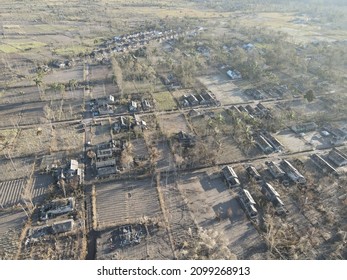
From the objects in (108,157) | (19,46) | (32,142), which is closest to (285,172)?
(108,157)

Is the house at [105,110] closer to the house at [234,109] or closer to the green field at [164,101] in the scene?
the green field at [164,101]

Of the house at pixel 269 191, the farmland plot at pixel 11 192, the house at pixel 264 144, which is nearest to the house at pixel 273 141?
the house at pixel 264 144

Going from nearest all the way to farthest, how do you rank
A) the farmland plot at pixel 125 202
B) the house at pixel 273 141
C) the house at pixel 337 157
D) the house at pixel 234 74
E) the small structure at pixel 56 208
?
the farmland plot at pixel 125 202 → the small structure at pixel 56 208 → the house at pixel 337 157 → the house at pixel 273 141 → the house at pixel 234 74

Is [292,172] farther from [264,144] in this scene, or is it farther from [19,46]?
[19,46]

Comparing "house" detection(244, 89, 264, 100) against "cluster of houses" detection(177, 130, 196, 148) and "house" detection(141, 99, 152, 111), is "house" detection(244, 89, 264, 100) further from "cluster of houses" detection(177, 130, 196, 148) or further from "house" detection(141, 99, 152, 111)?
"cluster of houses" detection(177, 130, 196, 148)

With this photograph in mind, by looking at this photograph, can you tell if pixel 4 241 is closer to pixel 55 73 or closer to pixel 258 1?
pixel 55 73

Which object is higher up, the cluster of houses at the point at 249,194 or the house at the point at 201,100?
the cluster of houses at the point at 249,194

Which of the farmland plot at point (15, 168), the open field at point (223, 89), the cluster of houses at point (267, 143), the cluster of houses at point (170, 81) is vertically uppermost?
the cluster of houses at point (267, 143)
